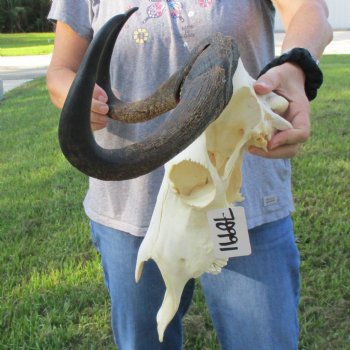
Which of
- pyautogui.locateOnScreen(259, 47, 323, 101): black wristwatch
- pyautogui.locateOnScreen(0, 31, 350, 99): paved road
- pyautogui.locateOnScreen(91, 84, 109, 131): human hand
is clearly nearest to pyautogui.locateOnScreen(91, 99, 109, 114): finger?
pyautogui.locateOnScreen(91, 84, 109, 131): human hand

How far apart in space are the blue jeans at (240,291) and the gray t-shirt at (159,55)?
7cm

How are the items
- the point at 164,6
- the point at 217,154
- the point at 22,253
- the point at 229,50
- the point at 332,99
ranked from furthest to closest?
1. the point at 332,99
2. the point at 22,253
3. the point at 164,6
4. the point at 217,154
5. the point at 229,50

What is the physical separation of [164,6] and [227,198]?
0.64 m

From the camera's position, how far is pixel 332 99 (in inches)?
303

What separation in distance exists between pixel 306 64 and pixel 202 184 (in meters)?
0.38

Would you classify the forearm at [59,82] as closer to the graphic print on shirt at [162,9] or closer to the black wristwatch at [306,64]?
the graphic print on shirt at [162,9]

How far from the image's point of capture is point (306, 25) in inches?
61.4

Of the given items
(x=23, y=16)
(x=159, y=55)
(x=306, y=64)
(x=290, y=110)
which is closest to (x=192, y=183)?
(x=290, y=110)

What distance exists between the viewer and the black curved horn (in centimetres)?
94

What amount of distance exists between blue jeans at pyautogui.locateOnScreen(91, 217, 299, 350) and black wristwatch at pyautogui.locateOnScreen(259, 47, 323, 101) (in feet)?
1.63

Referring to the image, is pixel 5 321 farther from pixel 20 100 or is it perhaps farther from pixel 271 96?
pixel 20 100

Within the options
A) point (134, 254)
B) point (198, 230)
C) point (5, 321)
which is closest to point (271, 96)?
point (198, 230)

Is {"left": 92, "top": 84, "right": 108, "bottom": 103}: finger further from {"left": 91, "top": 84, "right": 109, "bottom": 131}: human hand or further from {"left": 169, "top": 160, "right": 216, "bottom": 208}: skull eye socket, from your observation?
{"left": 169, "top": 160, "right": 216, "bottom": 208}: skull eye socket

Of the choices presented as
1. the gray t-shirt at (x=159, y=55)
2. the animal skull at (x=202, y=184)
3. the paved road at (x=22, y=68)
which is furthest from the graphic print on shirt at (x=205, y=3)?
the paved road at (x=22, y=68)
